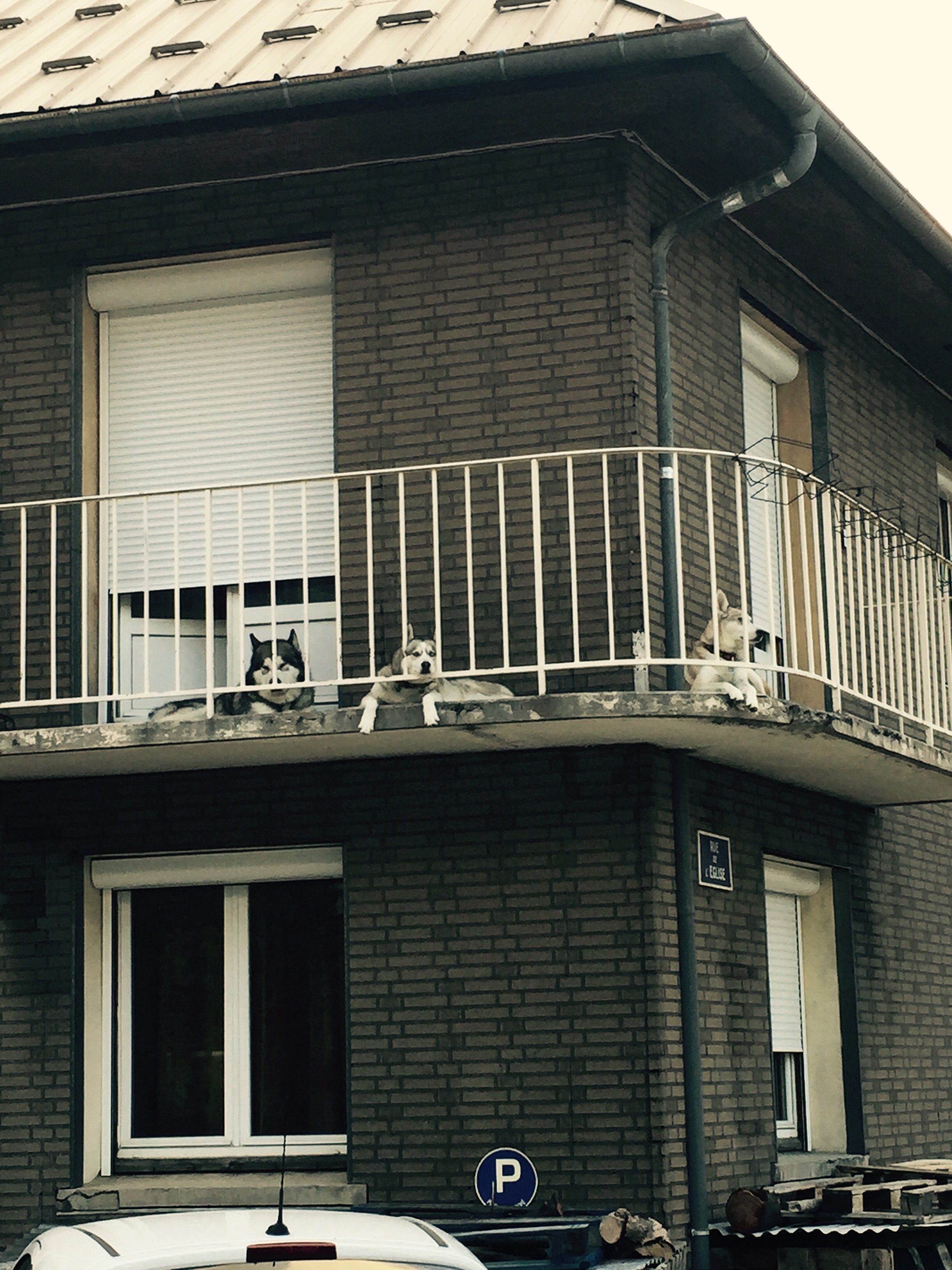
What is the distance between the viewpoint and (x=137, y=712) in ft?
34.1

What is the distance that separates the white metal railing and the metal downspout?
0.10 m

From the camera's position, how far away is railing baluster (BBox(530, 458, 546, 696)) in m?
8.91

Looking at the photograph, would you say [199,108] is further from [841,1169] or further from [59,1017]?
[841,1169]

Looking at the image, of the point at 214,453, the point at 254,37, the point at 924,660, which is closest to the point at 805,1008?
the point at 924,660

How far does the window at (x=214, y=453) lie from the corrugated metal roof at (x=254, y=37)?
1.03m

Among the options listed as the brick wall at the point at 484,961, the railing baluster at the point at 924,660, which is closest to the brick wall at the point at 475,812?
the brick wall at the point at 484,961

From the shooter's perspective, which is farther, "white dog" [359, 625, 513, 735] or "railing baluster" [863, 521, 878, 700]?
"railing baluster" [863, 521, 878, 700]

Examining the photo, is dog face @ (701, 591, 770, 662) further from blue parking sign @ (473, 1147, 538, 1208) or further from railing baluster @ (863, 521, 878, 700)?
blue parking sign @ (473, 1147, 538, 1208)

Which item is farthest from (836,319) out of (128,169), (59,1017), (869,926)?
(59,1017)

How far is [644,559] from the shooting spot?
928cm

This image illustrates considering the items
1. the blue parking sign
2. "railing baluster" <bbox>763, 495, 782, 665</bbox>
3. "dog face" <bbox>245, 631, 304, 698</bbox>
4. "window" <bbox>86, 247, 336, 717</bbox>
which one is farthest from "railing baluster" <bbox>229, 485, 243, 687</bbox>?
"railing baluster" <bbox>763, 495, 782, 665</bbox>

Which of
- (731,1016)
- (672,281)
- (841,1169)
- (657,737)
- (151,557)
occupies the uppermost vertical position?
(672,281)

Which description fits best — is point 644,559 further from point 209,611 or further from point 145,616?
point 145,616

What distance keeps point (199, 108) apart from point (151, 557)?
2.44 metres
